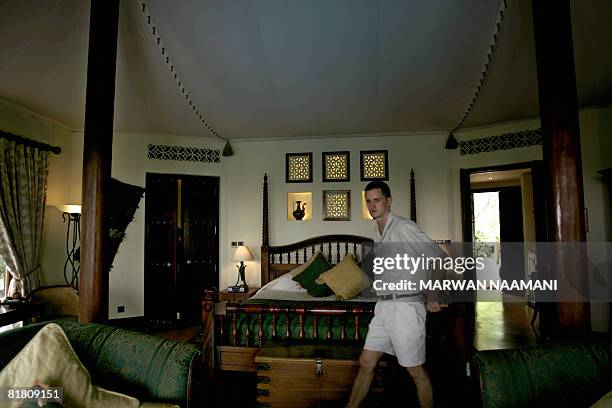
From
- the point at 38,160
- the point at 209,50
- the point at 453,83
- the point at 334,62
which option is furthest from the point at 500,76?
the point at 38,160

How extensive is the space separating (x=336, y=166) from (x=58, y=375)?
4.41 meters

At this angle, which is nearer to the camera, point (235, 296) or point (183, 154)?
point (235, 296)

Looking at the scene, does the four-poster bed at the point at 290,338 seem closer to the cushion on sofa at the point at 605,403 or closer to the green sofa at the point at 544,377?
the green sofa at the point at 544,377

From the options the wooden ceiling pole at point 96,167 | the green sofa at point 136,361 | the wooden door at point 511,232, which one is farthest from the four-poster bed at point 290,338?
the wooden door at point 511,232

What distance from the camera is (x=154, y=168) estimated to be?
202 inches

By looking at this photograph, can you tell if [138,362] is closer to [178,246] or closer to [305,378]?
[305,378]

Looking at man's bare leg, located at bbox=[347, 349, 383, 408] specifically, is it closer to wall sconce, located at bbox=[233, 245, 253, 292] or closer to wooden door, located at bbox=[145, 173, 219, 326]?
wall sconce, located at bbox=[233, 245, 253, 292]

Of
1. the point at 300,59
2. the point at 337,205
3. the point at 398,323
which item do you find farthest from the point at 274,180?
the point at 398,323

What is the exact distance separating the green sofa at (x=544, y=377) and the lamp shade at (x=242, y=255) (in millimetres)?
3852

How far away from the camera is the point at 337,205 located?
17.3 ft

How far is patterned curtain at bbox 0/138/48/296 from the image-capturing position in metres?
3.53

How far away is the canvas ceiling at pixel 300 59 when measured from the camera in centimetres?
252

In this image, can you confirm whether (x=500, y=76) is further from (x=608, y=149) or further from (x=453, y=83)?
(x=608, y=149)

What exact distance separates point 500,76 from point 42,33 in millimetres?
4100
